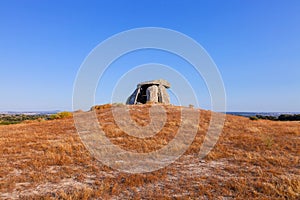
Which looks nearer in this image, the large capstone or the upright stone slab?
the upright stone slab

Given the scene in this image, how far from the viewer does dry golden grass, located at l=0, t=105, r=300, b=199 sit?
5.37 meters

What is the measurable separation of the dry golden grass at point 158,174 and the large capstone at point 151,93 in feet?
64.3

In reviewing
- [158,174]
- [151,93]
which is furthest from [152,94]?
[158,174]

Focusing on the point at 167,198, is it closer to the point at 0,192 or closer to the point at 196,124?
the point at 0,192

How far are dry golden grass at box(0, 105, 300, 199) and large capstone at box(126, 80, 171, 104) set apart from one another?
19.6 metres

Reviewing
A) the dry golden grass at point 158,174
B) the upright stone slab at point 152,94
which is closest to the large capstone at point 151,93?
the upright stone slab at point 152,94

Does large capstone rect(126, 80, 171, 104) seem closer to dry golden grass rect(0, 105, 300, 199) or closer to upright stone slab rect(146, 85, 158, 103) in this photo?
upright stone slab rect(146, 85, 158, 103)

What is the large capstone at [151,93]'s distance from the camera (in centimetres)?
3062

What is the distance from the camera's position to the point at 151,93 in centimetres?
3080

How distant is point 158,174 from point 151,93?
24.2 metres

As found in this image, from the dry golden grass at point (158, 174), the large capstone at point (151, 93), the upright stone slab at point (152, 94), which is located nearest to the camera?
the dry golden grass at point (158, 174)

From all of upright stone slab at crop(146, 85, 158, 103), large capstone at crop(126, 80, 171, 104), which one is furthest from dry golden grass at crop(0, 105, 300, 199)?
large capstone at crop(126, 80, 171, 104)

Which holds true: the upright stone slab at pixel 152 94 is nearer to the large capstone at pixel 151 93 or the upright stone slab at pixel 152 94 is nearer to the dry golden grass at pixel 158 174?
the large capstone at pixel 151 93

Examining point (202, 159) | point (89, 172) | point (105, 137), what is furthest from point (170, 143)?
point (89, 172)
